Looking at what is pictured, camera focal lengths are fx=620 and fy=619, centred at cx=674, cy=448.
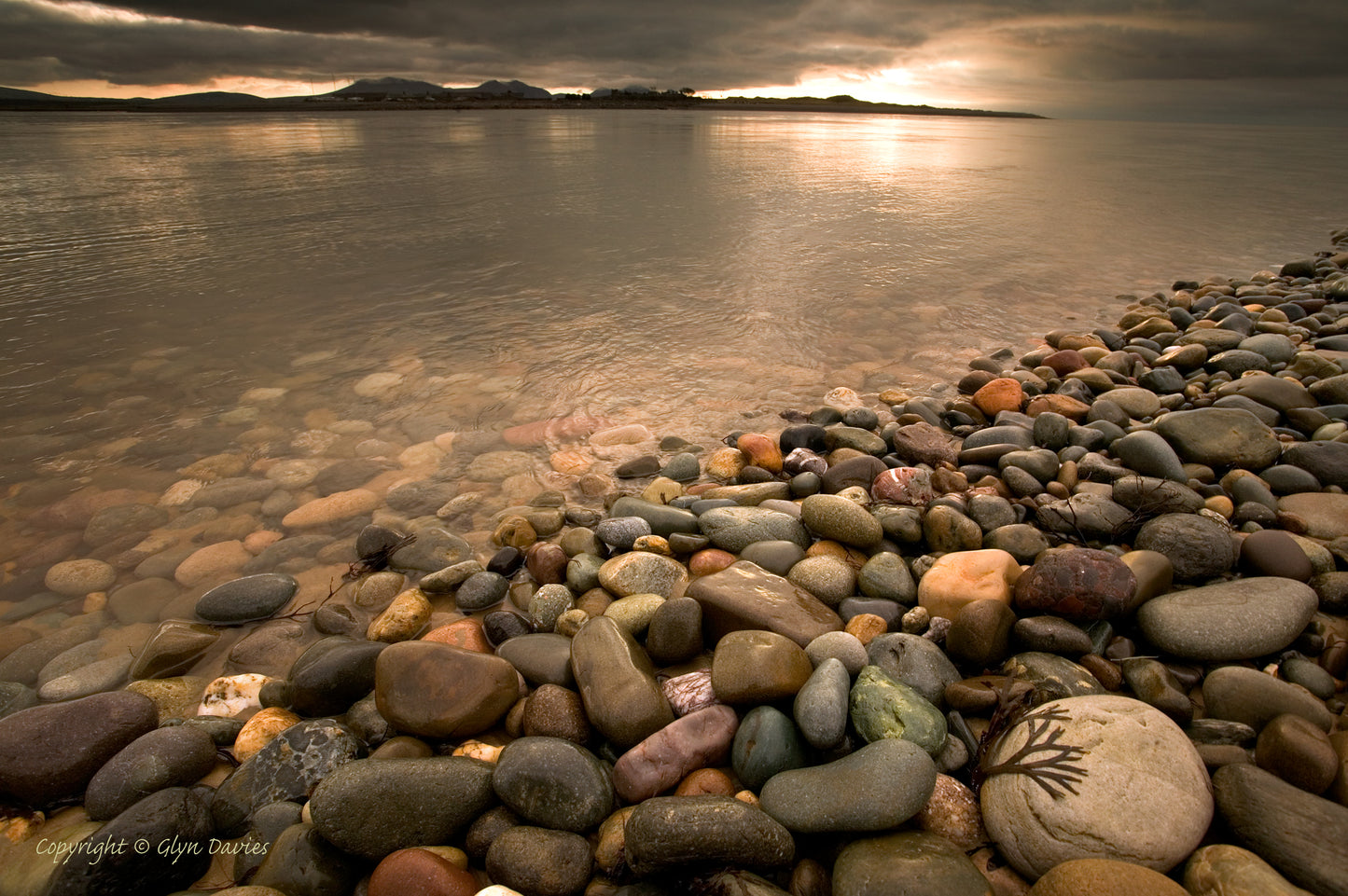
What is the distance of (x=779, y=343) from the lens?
7059 millimetres

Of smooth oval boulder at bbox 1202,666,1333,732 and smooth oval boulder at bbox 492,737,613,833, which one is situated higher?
smooth oval boulder at bbox 1202,666,1333,732

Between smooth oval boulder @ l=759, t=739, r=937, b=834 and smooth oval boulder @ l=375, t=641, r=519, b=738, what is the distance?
1.15 metres

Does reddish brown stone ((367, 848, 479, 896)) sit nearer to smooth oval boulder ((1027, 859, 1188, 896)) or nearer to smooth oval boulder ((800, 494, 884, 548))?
smooth oval boulder ((1027, 859, 1188, 896))

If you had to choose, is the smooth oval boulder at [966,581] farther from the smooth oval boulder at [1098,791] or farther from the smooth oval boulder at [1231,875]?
the smooth oval boulder at [1231,875]

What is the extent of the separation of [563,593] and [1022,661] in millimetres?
2109

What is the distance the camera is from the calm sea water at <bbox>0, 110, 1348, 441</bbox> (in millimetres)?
6141

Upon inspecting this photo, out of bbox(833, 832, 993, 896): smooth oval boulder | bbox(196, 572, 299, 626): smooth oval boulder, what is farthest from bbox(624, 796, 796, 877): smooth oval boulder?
bbox(196, 572, 299, 626): smooth oval boulder

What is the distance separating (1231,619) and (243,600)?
458 centimetres

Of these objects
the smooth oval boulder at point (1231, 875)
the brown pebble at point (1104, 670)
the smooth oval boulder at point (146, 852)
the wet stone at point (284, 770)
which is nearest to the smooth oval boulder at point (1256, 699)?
the brown pebble at point (1104, 670)

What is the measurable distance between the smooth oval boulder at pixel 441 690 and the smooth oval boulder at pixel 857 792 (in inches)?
45.2

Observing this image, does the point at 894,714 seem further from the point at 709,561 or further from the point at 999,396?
the point at 999,396

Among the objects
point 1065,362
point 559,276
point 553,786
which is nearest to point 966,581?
point 553,786

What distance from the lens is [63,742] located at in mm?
2346

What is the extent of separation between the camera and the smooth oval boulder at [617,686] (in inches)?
92.6
